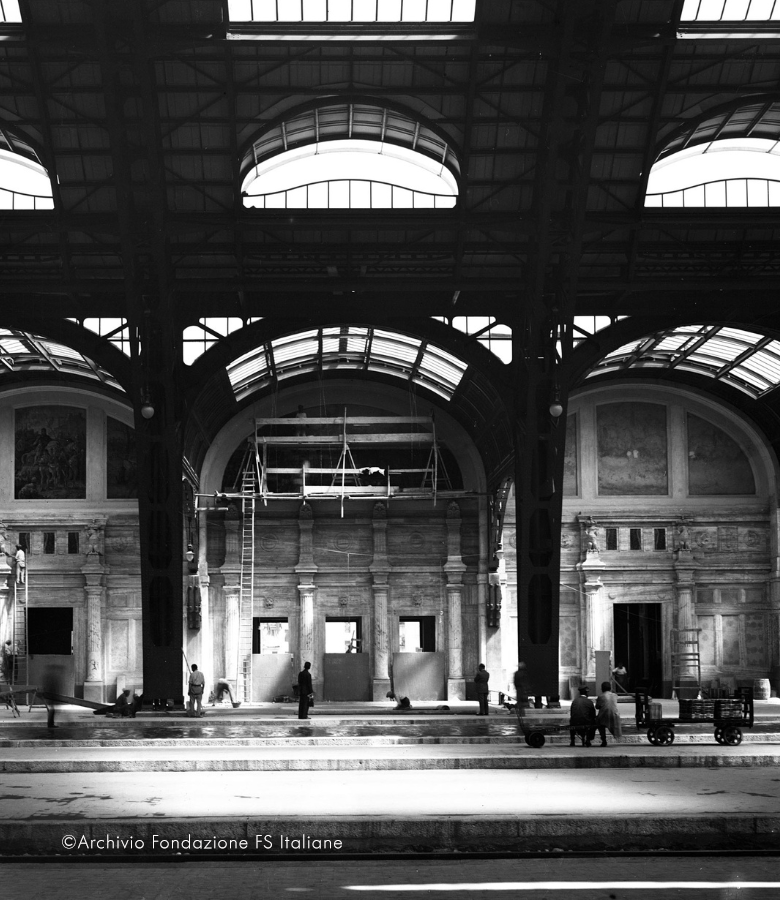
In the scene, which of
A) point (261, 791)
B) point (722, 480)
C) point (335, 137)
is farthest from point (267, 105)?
point (722, 480)

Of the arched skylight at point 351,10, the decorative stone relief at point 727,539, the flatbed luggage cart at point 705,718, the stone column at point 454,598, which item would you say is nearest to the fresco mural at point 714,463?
the decorative stone relief at point 727,539

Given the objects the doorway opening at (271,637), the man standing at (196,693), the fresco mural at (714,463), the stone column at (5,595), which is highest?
the fresco mural at (714,463)

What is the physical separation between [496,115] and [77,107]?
34.7ft

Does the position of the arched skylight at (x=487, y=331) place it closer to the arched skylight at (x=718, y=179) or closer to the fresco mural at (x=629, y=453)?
the arched skylight at (x=718, y=179)

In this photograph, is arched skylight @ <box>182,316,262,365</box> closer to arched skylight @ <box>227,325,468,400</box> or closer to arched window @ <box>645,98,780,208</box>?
arched skylight @ <box>227,325,468,400</box>

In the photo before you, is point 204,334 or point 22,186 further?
point 204,334

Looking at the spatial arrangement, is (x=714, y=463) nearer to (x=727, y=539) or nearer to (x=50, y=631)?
Result: (x=727, y=539)

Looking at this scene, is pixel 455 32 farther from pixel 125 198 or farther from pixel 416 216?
pixel 125 198

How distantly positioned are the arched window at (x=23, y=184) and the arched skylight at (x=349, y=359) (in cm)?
1189

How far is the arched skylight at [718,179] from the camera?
1284 inches

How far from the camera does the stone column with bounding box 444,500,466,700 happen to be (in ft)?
156

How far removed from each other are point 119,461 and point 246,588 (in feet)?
24.0

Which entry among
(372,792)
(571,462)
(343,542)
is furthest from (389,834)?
(571,462)

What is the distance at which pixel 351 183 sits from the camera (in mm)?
33000
